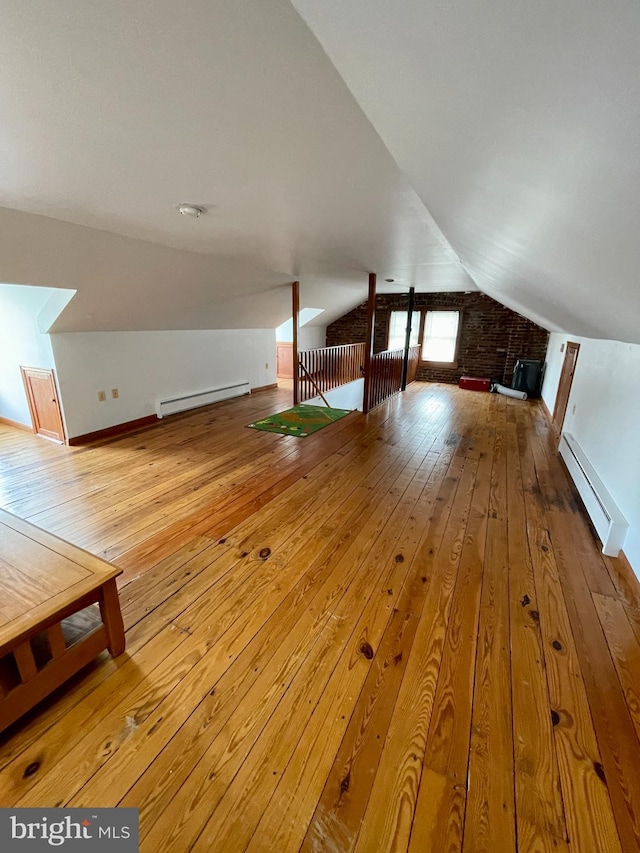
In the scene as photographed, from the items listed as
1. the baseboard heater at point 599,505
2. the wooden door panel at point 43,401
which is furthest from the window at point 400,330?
the wooden door panel at point 43,401

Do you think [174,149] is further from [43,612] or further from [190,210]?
[43,612]

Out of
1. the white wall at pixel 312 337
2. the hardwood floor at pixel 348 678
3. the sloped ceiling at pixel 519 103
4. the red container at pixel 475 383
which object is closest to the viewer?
the sloped ceiling at pixel 519 103

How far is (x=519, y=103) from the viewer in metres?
0.69

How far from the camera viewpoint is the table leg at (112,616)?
1405 mm

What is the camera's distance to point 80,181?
5.70 feet

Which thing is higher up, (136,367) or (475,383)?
(136,367)

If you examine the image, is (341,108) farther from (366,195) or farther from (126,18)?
(366,195)

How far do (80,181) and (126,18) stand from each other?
1.14 metres

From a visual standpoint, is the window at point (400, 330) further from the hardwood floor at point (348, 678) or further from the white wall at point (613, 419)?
the hardwood floor at point (348, 678)

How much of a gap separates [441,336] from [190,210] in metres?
7.27

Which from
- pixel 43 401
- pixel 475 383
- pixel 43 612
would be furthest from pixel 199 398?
pixel 475 383

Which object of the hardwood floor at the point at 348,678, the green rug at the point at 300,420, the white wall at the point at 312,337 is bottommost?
the hardwood floor at the point at 348,678

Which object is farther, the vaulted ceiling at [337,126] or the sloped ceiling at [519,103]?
the vaulted ceiling at [337,126]

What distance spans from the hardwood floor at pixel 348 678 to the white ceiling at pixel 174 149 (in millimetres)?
2008
